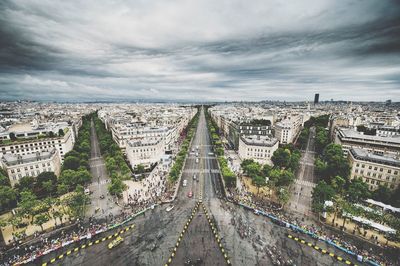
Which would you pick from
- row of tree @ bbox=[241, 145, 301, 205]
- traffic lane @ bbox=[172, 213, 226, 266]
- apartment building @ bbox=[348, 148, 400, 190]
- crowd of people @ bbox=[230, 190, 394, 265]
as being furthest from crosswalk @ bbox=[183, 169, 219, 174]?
apartment building @ bbox=[348, 148, 400, 190]

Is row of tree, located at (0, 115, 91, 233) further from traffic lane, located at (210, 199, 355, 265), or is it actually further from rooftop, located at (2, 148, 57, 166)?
traffic lane, located at (210, 199, 355, 265)

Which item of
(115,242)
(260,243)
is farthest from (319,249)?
(115,242)

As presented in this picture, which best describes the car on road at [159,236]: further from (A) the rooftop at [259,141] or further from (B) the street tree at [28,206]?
(A) the rooftop at [259,141]

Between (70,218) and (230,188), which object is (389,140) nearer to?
(230,188)

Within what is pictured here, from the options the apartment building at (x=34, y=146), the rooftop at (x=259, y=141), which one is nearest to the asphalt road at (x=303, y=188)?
the rooftop at (x=259, y=141)

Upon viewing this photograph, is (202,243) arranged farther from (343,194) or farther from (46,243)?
(343,194)

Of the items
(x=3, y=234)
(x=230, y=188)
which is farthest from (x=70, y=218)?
(x=230, y=188)
